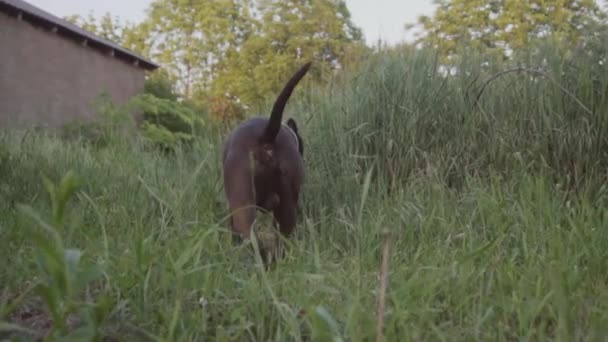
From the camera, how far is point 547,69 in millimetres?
4973

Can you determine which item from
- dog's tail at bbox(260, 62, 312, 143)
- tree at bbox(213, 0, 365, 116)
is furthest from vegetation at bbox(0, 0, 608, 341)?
tree at bbox(213, 0, 365, 116)

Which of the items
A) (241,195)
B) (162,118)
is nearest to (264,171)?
(241,195)

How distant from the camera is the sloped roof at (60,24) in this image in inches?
650

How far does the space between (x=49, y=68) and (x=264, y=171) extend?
17962 millimetres

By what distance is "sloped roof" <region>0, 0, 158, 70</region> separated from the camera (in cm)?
1652

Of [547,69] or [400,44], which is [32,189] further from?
[547,69]

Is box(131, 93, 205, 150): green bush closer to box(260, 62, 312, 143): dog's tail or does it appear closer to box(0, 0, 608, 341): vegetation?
box(0, 0, 608, 341): vegetation

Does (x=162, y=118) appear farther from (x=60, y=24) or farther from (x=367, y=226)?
(x=367, y=226)

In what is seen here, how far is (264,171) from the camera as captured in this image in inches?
133

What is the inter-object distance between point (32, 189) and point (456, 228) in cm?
327

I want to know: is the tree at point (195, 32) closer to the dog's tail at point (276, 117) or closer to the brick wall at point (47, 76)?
the brick wall at point (47, 76)

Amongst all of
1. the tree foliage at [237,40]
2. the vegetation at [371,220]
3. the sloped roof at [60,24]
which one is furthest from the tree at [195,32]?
the vegetation at [371,220]

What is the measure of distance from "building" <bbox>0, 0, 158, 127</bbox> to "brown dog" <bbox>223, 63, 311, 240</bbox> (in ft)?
44.7

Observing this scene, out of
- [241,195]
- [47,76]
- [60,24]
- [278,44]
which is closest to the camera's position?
[241,195]
